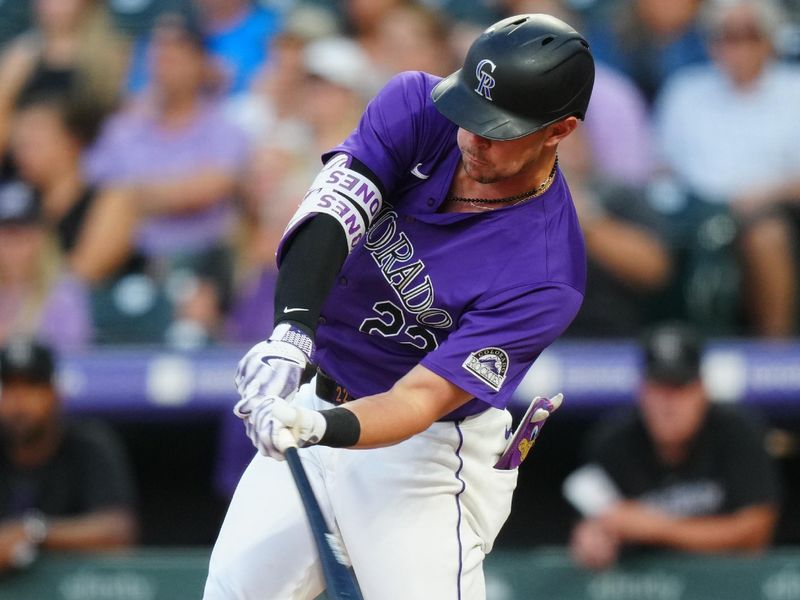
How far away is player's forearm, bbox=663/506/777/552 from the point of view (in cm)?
452

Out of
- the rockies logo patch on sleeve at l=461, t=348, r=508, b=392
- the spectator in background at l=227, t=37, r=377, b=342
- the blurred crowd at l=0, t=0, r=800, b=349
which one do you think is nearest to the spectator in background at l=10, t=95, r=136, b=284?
the blurred crowd at l=0, t=0, r=800, b=349

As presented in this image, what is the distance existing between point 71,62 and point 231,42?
73 centimetres

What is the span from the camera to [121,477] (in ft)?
16.0

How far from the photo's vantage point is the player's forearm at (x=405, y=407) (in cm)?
245

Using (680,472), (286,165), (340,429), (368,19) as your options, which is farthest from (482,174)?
(368,19)

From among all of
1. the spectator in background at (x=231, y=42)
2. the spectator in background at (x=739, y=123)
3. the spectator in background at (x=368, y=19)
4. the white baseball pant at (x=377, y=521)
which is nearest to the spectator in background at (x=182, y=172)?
the spectator in background at (x=231, y=42)

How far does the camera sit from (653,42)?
5727 mm

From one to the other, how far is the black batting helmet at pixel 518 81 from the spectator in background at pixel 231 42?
3564mm

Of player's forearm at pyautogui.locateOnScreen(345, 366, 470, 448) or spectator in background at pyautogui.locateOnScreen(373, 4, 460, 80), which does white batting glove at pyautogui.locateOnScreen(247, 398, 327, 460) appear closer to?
player's forearm at pyautogui.locateOnScreen(345, 366, 470, 448)

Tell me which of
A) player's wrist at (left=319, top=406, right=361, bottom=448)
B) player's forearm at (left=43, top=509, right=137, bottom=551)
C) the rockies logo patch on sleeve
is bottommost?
player's forearm at (left=43, top=509, right=137, bottom=551)

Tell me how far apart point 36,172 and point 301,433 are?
3.91 meters

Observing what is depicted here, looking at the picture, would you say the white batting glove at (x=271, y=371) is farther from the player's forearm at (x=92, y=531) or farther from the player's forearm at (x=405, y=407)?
the player's forearm at (x=92, y=531)

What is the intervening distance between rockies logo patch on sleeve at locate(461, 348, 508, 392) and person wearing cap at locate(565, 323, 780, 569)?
202cm

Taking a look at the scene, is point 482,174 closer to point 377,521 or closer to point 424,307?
point 424,307
